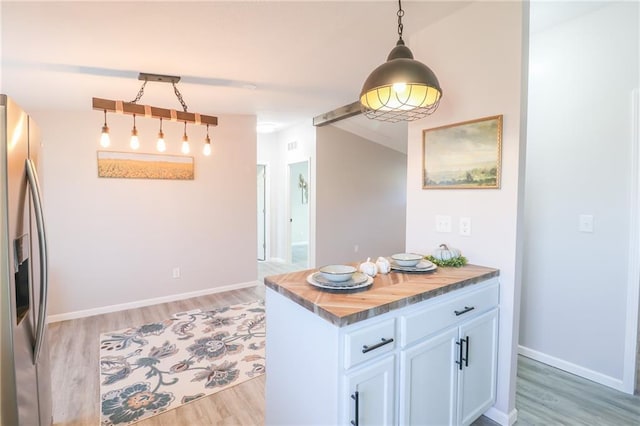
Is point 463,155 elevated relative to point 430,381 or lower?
elevated

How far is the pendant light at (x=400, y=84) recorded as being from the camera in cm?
141

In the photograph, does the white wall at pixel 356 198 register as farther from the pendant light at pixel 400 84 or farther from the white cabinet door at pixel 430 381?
the white cabinet door at pixel 430 381

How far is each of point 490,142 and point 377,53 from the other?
3.96 feet

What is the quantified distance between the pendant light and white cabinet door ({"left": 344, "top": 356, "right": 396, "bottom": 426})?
123 cm

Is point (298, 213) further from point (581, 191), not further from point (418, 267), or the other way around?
point (418, 267)

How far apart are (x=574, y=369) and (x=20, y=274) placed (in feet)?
11.4

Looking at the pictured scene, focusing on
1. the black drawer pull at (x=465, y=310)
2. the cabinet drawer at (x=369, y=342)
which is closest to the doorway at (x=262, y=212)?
the black drawer pull at (x=465, y=310)

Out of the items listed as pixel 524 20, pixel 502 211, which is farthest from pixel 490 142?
pixel 524 20

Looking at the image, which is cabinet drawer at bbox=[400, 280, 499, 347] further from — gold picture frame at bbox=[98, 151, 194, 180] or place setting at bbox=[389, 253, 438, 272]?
gold picture frame at bbox=[98, 151, 194, 180]

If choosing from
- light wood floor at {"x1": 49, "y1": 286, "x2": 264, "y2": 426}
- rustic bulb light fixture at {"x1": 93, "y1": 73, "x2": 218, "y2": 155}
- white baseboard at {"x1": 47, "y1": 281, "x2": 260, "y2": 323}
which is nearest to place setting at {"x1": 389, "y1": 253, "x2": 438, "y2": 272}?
light wood floor at {"x1": 49, "y1": 286, "x2": 264, "y2": 426}

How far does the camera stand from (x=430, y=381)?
60.1 inches

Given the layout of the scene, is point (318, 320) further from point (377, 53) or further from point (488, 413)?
point (377, 53)

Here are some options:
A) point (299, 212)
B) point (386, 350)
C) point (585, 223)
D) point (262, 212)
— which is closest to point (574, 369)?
point (585, 223)

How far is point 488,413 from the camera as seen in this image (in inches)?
76.7
